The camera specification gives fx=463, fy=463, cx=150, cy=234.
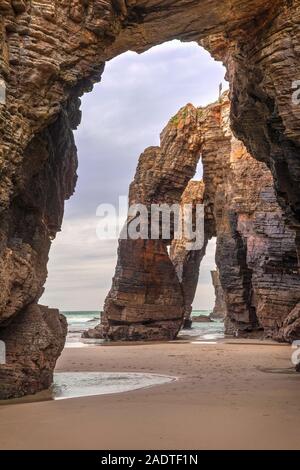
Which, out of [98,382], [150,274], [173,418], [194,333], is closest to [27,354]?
[98,382]

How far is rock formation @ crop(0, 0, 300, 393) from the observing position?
941 cm

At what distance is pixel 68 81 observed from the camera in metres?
10.3

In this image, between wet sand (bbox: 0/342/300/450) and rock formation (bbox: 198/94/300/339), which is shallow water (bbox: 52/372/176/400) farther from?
rock formation (bbox: 198/94/300/339)

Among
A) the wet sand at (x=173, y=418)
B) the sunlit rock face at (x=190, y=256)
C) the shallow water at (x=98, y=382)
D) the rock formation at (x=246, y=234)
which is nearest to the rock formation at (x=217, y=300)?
the sunlit rock face at (x=190, y=256)

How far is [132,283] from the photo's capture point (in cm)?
3316

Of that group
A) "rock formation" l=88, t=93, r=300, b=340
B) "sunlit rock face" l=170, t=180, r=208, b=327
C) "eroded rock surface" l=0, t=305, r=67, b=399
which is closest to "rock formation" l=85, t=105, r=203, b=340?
"rock formation" l=88, t=93, r=300, b=340

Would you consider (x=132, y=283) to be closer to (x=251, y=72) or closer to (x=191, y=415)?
(x=251, y=72)

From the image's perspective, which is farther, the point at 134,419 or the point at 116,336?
the point at 116,336

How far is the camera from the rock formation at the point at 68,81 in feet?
30.9

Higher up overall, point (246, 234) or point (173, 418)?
point (246, 234)

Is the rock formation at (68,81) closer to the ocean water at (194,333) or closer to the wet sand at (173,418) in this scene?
the wet sand at (173,418)

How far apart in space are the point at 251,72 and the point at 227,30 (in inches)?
52.2

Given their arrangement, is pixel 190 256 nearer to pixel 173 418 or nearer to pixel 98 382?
pixel 98 382
